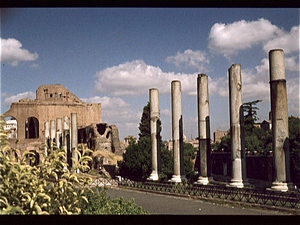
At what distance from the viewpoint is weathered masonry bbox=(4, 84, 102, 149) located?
155 feet

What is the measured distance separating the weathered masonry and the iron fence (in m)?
30.3

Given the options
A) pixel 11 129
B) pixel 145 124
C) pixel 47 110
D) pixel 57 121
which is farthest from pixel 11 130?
pixel 47 110

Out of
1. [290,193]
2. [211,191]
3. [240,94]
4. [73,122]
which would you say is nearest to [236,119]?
[240,94]

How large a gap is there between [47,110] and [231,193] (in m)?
40.4

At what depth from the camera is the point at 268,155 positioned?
25219 millimetres

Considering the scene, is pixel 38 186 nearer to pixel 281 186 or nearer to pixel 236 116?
pixel 281 186

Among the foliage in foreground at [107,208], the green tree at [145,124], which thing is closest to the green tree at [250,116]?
the green tree at [145,124]

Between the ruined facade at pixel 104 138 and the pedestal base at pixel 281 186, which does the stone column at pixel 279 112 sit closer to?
the pedestal base at pixel 281 186

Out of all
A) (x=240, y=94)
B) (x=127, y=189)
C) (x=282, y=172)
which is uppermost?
(x=240, y=94)

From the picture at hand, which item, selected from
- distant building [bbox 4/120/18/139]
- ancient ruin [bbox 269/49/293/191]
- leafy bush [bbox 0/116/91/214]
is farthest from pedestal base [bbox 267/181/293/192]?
distant building [bbox 4/120/18/139]

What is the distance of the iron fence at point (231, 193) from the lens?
35.7 feet
